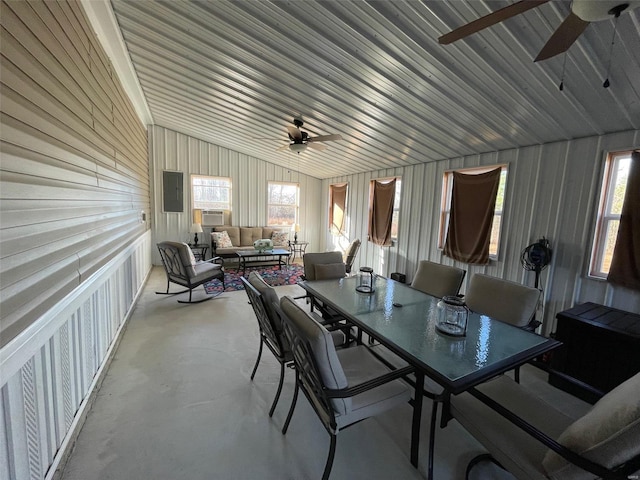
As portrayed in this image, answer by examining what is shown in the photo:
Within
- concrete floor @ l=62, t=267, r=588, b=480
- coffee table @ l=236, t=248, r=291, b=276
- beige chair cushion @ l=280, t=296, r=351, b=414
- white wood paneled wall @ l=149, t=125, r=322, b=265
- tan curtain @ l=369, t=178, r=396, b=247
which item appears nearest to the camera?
beige chair cushion @ l=280, t=296, r=351, b=414

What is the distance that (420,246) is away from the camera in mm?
4758

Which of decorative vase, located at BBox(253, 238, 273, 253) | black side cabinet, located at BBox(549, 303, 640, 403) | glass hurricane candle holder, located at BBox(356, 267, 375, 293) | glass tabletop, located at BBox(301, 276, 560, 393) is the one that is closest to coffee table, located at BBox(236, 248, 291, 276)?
decorative vase, located at BBox(253, 238, 273, 253)

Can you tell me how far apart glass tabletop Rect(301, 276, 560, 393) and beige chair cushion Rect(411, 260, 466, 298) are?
35cm

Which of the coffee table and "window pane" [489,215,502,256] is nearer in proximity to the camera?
"window pane" [489,215,502,256]

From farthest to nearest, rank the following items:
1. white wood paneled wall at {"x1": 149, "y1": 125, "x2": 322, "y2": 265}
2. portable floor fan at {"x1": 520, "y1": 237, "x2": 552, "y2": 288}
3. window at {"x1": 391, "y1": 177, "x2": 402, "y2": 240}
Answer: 1. white wood paneled wall at {"x1": 149, "y1": 125, "x2": 322, "y2": 265}
2. window at {"x1": 391, "y1": 177, "x2": 402, "y2": 240}
3. portable floor fan at {"x1": 520, "y1": 237, "x2": 552, "y2": 288}

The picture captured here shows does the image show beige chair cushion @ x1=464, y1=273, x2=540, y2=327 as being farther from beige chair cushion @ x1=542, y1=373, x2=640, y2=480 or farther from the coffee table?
the coffee table

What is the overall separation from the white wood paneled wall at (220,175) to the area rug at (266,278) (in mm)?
1620

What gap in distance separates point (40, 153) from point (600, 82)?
12.1 ft

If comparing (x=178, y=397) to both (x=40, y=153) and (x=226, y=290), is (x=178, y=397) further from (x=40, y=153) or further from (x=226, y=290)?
(x=226, y=290)

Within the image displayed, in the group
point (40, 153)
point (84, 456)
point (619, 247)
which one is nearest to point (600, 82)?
point (619, 247)

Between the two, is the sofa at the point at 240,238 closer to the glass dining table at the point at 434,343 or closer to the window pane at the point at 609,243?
the glass dining table at the point at 434,343

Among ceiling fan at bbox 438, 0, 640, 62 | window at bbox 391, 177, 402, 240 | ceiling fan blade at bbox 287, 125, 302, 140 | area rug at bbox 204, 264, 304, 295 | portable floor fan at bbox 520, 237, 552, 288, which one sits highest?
ceiling fan blade at bbox 287, 125, 302, 140

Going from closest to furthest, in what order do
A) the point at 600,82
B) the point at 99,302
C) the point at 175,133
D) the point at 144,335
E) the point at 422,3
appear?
1. the point at 422,3
2. the point at 600,82
3. the point at 99,302
4. the point at 144,335
5. the point at 175,133

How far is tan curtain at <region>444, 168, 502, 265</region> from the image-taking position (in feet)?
12.0
